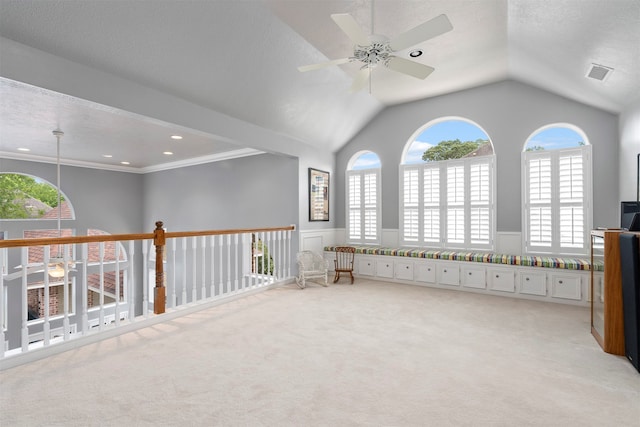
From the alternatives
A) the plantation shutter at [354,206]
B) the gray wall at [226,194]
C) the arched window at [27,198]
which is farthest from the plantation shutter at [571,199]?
the arched window at [27,198]

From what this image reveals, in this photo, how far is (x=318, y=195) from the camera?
6.00 m

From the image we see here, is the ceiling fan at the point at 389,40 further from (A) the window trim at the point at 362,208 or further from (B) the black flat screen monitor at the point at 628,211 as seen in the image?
(A) the window trim at the point at 362,208

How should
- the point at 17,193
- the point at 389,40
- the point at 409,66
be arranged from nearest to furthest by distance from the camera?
the point at 389,40 → the point at 409,66 → the point at 17,193

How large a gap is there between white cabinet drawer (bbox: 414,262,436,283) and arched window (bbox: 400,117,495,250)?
0.53 m

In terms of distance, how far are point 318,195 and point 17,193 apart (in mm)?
6745

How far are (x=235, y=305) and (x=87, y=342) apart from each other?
1615 millimetres

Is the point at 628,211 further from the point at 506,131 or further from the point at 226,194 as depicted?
the point at 226,194

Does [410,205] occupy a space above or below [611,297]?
above

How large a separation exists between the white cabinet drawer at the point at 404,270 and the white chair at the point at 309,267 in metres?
1.32

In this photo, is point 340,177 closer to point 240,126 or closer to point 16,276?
point 240,126

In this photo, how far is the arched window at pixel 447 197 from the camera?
500cm

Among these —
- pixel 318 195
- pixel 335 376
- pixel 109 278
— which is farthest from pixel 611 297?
pixel 109 278

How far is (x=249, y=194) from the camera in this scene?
6.51m

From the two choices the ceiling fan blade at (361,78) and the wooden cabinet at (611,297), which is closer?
the wooden cabinet at (611,297)
